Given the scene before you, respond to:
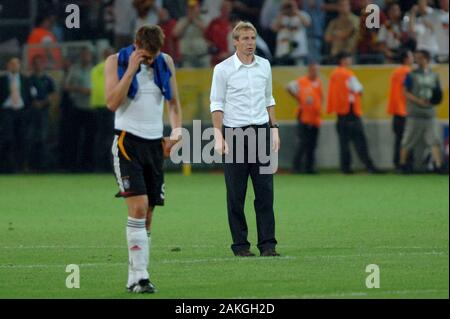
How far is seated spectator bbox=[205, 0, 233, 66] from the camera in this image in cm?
2741

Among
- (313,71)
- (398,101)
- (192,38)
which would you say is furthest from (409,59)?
(192,38)

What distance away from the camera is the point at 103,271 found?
1215 centimetres

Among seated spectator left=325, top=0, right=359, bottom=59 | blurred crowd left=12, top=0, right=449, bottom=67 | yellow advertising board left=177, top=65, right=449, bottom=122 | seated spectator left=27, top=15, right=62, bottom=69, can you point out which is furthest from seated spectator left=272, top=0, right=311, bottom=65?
seated spectator left=27, top=15, right=62, bottom=69

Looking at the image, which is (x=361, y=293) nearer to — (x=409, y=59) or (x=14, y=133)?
(x=409, y=59)

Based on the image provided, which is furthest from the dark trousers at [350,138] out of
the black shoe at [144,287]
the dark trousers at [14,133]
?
the black shoe at [144,287]

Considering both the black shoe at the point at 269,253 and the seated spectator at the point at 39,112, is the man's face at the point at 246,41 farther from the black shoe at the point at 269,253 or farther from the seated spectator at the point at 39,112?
the seated spectator at the point at 39,112

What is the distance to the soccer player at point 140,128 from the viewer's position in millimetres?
10711

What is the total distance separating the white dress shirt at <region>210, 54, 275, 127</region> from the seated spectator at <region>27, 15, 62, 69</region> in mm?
14512

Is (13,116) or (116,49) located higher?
(116,49)

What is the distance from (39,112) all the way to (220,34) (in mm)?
4093

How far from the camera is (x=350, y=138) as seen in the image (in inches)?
1051

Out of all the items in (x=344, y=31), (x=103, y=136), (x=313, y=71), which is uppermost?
(x=344, y=31)

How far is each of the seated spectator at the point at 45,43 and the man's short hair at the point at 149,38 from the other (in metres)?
16.7

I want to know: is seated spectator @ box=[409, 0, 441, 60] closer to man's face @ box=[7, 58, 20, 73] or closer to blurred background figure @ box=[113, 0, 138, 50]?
blurred background figure @ box=[113, 0, 138, 50]
